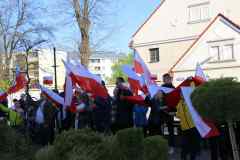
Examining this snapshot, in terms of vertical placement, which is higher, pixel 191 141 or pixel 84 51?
pixel 84 51

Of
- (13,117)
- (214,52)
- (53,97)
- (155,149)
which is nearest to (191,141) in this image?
(155,149)

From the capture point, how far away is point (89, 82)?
35.2 ft

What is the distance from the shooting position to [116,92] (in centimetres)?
1054

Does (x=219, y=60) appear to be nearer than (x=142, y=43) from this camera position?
Yes

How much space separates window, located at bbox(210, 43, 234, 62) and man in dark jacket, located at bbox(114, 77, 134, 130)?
25.2m

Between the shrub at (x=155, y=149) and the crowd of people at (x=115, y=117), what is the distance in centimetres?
293

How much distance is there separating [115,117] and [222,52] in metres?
26.1

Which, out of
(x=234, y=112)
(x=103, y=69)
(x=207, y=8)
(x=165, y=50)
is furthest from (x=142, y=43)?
(x=103, y=69)

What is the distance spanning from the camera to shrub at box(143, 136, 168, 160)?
5.16 meters

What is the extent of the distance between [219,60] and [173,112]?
85.4 feet

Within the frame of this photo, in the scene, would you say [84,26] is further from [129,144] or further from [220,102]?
[129,144]

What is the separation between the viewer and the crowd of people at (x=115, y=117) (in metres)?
9.05

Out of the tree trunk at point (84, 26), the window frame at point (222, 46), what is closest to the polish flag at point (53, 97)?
the tree trunk at point (84, 26)

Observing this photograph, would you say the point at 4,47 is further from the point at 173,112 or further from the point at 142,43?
the point at 173,112
